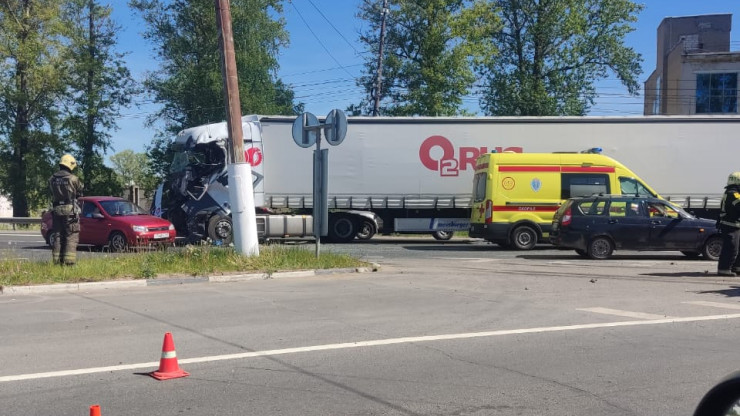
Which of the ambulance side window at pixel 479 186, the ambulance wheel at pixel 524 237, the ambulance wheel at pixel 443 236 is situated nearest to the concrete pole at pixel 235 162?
the ambulance side window at pixel 479 186

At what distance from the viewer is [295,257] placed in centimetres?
1324

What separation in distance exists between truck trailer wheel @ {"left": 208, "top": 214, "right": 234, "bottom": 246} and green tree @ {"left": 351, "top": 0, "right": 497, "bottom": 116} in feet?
62.7

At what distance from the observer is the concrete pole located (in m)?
12.9

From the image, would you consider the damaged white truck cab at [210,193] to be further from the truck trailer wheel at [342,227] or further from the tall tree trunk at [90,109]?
the tall tree trunk at [90,109]

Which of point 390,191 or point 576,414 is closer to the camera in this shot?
point 576,414

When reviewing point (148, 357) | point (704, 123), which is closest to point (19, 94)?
point (704, 123)

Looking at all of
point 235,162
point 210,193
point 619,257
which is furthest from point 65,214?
point 619,257

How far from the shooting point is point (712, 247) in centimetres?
1631

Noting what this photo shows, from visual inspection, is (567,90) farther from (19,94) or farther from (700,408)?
(700,408)

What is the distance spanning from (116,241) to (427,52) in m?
24.1

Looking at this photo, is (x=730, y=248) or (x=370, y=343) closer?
(x=370, y=343)

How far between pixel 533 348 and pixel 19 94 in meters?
38.5

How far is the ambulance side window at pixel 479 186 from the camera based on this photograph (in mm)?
19156

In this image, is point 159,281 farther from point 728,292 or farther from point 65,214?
point 728,292
